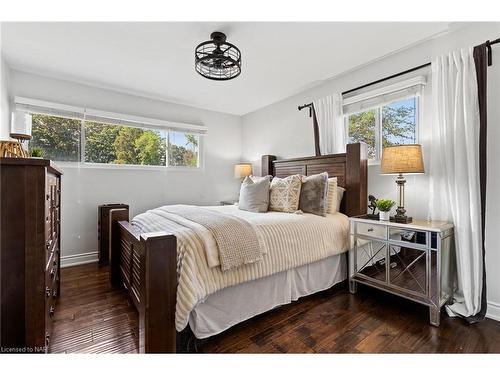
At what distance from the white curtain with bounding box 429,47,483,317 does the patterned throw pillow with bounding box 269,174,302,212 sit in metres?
1.23

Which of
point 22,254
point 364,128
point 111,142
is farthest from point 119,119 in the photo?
point 364,128

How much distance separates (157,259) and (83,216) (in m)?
2.56

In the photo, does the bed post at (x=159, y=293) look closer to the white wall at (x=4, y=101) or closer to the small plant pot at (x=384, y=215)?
the small plant pot at (x=384, y=215)

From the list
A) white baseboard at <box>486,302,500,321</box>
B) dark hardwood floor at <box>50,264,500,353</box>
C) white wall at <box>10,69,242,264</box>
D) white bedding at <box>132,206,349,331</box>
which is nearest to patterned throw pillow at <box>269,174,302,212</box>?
white bedding at <box>132,206,349,331</box>

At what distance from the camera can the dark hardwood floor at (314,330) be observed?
5.04ft

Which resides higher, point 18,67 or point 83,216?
point 18,67

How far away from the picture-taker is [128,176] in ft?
11.7

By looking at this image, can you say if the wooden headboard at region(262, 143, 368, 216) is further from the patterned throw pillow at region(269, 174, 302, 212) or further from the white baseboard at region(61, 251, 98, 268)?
the white baseboard at region(61, 251, 98, 268)

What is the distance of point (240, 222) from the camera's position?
1.79m

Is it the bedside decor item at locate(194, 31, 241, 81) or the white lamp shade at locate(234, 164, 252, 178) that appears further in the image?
the white lamp shade at locate(234, 164, 252, 178)

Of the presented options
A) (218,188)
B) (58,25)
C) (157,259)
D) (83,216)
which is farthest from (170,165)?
(157,259)

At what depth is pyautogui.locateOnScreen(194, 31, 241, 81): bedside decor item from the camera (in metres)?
2.03
